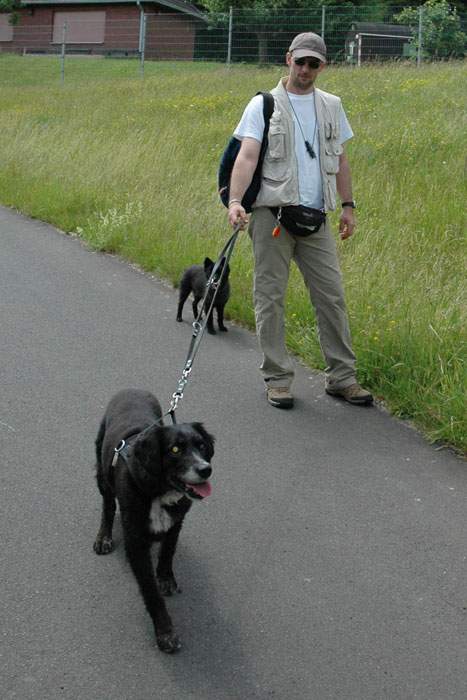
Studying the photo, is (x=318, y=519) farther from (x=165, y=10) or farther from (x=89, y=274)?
(x=165, y=10)

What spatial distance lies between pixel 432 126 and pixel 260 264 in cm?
903

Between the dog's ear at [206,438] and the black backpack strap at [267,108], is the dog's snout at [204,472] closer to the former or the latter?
the dog's ear at [206,438]

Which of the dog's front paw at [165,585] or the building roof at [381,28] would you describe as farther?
the building roof at [381,28]

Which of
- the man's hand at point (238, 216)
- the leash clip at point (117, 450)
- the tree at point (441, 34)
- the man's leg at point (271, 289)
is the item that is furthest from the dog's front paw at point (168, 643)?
the tree at point (441, 34)

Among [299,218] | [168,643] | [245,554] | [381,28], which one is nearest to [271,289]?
[299,218]

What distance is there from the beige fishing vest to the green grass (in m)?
1.38

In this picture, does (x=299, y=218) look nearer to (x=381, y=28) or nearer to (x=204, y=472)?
(x=204, y=472)

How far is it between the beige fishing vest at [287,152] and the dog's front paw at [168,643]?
126 inches

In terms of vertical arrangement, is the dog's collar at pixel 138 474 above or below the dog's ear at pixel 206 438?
below

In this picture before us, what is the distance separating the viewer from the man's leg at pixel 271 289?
6.39m

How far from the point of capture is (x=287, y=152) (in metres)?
6.15

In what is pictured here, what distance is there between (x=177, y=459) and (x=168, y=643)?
2.32ft

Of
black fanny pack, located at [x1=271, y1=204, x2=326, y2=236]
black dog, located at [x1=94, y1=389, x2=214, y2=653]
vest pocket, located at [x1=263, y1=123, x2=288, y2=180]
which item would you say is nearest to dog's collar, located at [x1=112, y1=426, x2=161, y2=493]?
black dog, located at [x1=94, y1=389, x2=214, y2=653]

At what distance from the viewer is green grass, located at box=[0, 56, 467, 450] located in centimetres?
691
